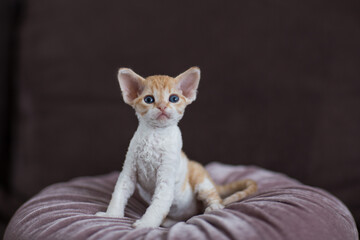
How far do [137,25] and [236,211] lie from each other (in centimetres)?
113

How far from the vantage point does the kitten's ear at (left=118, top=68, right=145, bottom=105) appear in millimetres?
881

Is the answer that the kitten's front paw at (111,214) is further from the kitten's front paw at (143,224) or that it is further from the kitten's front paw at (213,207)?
the kitten's front paw at (213,207)

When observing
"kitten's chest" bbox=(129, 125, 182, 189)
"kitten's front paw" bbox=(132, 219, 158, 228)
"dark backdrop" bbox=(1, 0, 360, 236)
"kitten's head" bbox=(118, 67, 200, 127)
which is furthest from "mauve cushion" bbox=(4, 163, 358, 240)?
"dark backdrop" bbox=(1, 0, 360, 236)

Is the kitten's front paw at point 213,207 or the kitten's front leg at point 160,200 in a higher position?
the kitten's front leg at point 160,200

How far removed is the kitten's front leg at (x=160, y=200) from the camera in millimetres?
822

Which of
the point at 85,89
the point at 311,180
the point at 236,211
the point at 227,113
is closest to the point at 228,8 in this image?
the point at 227,113

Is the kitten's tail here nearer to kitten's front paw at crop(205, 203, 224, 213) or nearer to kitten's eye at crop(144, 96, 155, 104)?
kitten's front paw at crop(205, 203, 224, 213)

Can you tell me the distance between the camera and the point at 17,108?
169 cm

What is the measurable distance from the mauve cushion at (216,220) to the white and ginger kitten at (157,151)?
0.17 ft

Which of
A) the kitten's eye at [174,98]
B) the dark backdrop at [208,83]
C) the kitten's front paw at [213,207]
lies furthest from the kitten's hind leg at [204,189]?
the dark backdrop at [208,83]

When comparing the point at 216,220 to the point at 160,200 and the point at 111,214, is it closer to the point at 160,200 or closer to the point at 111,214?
the point at 160,200

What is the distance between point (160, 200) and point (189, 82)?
0.28 m

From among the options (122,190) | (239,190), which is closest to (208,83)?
(239,190)

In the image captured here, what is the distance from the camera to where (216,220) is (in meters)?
0.80
